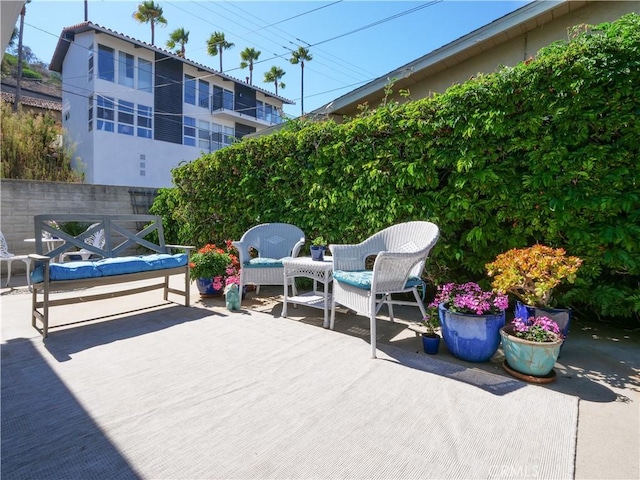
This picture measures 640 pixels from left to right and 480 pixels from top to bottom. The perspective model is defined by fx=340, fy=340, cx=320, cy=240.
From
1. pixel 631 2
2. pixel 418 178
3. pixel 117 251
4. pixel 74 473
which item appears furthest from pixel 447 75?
pixel 74 473

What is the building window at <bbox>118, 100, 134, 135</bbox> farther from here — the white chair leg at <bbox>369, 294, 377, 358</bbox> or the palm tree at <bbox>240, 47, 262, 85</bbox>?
the white chair leg at <bbox>369, 294, 377, 358</bbox>

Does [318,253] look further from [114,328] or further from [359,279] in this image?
[114,328]

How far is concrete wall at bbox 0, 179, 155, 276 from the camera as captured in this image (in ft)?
19.5

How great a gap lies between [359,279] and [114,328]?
2.35 metres

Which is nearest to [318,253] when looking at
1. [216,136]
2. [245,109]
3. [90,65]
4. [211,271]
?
[211,271]

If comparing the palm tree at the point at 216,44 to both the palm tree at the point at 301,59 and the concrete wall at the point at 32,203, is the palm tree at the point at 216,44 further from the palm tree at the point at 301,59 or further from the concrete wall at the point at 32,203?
the concrete wall at the point at 32,203

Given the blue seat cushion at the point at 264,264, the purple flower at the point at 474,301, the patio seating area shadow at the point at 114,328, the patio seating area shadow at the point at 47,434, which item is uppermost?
the blue seat cushion at the point at 264,264

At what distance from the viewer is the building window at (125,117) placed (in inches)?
539

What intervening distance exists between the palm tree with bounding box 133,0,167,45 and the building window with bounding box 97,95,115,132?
6502mm

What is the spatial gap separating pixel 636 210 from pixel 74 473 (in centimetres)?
382

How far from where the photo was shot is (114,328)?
3.19m

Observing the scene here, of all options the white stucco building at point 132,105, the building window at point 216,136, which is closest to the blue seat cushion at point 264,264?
the white stucco building at point 132,105

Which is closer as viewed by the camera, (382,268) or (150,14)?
(382,268)

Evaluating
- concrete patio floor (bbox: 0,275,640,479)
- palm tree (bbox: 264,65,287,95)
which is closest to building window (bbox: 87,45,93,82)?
concrete patio floor (bbox: 0,275,640,479)
